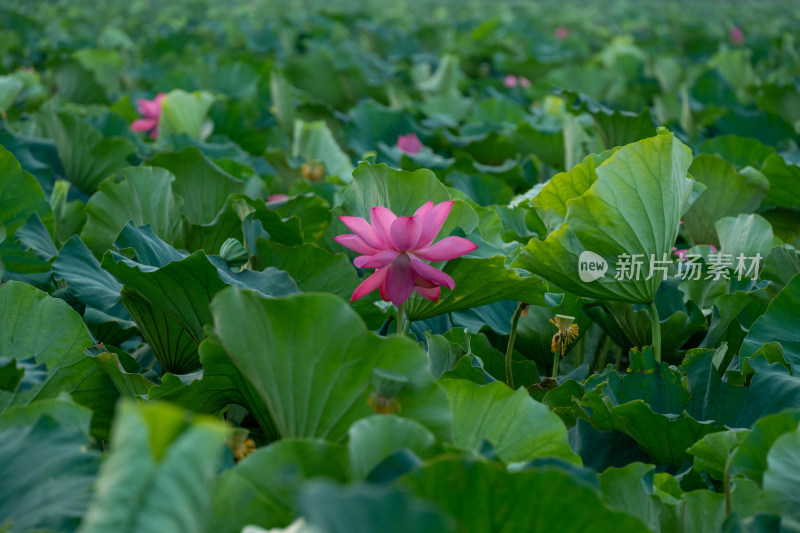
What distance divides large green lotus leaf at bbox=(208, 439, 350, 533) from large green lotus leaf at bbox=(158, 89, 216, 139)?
5.58ft

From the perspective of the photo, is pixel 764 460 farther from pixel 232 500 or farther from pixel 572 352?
pixel 572 352

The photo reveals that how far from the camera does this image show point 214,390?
91 cm

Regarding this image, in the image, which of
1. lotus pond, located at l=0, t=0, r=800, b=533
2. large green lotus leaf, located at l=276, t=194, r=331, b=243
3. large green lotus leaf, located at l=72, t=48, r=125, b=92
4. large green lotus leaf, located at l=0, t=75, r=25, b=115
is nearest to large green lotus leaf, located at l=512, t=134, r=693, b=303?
lotus pond, located at l=0, t=0, r=800, b=533

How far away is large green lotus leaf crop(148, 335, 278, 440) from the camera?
2.81 ft

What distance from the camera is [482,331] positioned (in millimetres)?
1287

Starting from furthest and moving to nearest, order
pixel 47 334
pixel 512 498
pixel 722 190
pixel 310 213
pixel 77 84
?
pixel 77 84
pixel 722 190
pixel 310 213
pixel 47 334
pixel 512 498

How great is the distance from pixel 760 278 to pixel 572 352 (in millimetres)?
288

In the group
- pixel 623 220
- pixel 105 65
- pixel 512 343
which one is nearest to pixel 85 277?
pixel 512 343

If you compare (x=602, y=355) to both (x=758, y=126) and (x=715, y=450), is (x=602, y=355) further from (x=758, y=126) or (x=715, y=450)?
(x=758, y=126)

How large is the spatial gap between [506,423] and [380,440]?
0.69 ft

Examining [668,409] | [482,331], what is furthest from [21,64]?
[668,409]

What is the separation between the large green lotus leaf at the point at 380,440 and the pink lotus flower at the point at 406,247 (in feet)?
1.17

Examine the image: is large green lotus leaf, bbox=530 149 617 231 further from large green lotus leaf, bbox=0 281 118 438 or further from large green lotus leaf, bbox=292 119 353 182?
large green lotus leaf, bbox=292 119 353 182

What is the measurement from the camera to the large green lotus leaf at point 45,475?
0.65m
